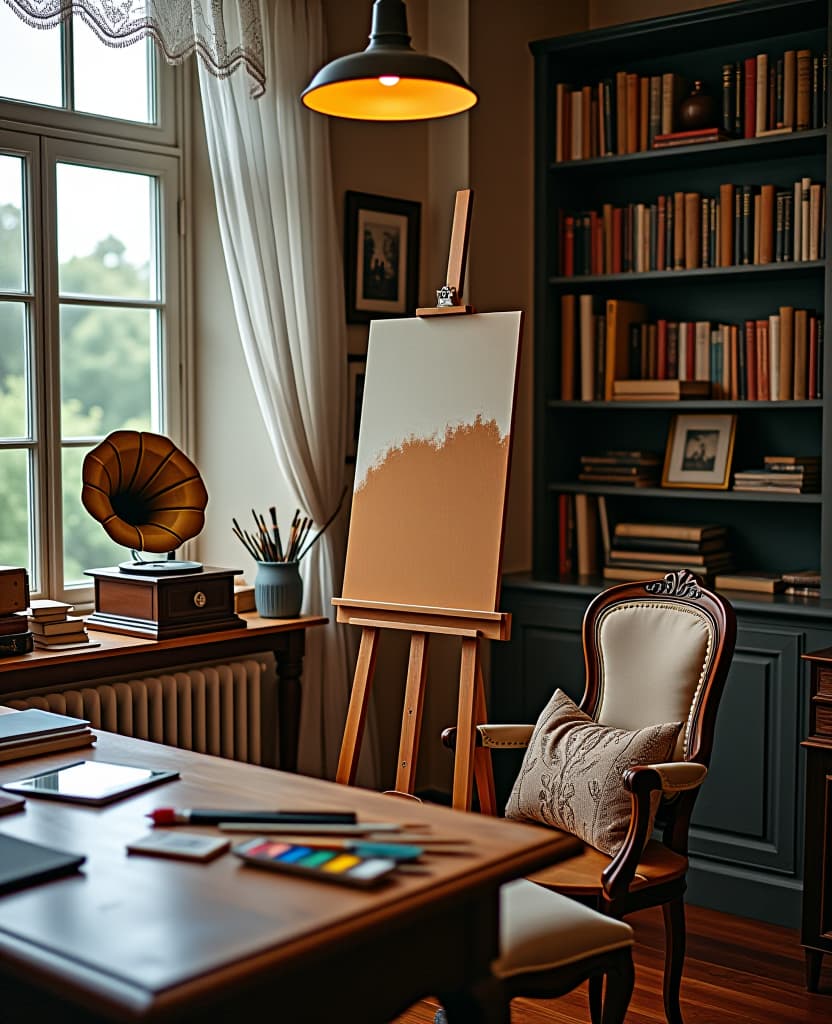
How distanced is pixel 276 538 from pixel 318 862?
217 cm

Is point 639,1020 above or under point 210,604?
under

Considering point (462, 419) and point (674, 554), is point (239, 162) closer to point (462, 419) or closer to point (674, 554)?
point (462, 419)

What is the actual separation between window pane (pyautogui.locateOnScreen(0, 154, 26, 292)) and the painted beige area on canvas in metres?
1.16

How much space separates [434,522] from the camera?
123 inches

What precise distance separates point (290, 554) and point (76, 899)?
225cm

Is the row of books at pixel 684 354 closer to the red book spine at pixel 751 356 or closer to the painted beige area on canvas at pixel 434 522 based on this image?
the red book spine at pixel 751 356

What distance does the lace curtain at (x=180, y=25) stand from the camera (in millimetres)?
3053

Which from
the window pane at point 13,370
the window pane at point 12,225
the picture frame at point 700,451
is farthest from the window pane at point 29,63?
the picture frame at point 700,451

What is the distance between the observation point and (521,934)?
2227 mm

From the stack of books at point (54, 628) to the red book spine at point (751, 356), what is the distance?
220 centimetres

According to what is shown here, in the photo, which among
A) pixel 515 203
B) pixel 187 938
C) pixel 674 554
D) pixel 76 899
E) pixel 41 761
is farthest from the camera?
pixel 515 203

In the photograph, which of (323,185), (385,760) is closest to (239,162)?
(323,185)

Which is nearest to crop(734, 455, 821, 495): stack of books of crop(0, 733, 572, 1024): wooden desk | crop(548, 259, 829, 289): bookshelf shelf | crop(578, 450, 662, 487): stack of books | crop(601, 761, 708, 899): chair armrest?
crop(578, 450, 662, 487): stack of books

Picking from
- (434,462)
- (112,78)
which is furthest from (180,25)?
→ (434,462)
